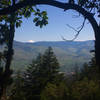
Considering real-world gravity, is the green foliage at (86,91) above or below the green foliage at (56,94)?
above

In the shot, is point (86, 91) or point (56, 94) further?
point (56, 94)

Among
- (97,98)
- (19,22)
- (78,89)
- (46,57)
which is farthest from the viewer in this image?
(46,57)

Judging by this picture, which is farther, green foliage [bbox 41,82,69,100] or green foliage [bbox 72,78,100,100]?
green foliage [bbox 41,82,69,100]

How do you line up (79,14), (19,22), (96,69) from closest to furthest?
(96,69) → (79,14) → (19,22)

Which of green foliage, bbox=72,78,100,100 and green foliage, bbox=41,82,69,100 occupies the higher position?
green foliage, bbox=72,78,100,100

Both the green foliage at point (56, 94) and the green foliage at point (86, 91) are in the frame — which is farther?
the green foliage at point (56, 94)

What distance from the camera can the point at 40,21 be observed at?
6676mm

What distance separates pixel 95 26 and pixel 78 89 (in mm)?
1917

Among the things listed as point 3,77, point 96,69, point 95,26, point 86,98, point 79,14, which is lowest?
point 3,77

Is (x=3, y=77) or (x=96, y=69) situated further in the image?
(x=3, y=77)

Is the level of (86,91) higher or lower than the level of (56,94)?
higher

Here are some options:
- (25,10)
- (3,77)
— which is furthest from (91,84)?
(3,77)

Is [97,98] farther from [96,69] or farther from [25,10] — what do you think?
[25,10]

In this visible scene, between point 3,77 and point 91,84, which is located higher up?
point 91,84
